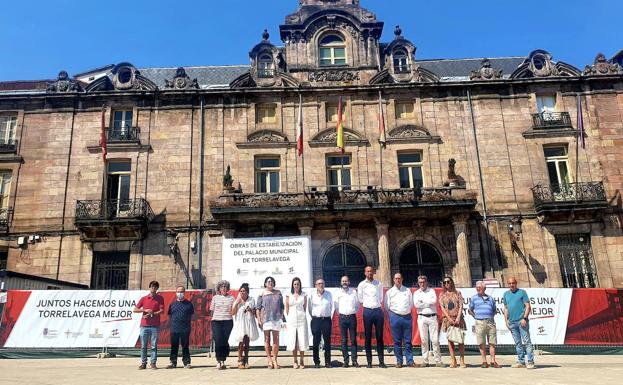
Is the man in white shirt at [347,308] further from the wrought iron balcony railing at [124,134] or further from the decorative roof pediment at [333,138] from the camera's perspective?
the wrought iron balcony railing at [124,134]

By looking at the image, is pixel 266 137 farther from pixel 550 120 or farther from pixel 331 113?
pixel 550 120

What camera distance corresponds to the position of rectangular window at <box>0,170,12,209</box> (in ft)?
66.9

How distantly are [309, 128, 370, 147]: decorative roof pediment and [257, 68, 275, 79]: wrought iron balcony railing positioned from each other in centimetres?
377

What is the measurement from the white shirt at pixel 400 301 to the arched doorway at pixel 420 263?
1018cm

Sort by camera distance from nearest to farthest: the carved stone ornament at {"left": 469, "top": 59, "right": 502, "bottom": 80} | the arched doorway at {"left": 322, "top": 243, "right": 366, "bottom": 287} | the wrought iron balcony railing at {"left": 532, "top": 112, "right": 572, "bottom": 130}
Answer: the arched doorway at {"left": 322, "top": 243, "right": 366, "bottom": 287} → the wrought iron balcony railing at {"left": 532, "top": 112, "right": 572, "bottom": 130} → the carved stone ornament at {"left": 469, "top": 59, "right": 502, "bottom": 80}

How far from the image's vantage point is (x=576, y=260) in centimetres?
1931

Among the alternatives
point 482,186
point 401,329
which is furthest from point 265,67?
point 401,329

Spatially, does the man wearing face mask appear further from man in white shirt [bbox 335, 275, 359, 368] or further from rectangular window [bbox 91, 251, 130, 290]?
rectangular window [bbox 91, 251, 130, 290]

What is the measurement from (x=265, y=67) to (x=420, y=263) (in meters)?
11.3

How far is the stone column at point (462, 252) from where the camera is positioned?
1812 cm

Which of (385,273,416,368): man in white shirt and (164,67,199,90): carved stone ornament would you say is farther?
(164,67,199,90): carved stone ornament

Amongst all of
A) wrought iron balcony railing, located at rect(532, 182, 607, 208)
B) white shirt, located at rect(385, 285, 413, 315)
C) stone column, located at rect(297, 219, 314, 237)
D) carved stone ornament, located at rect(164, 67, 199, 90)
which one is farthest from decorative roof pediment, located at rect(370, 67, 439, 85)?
white shirt, located at rect(385, 285, 413, 315)

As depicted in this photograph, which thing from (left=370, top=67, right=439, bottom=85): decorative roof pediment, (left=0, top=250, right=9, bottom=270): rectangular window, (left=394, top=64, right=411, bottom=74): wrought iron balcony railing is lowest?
(left=0, top=250, right=9, bottom=270): rectangular window

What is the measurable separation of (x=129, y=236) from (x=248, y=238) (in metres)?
5.43
